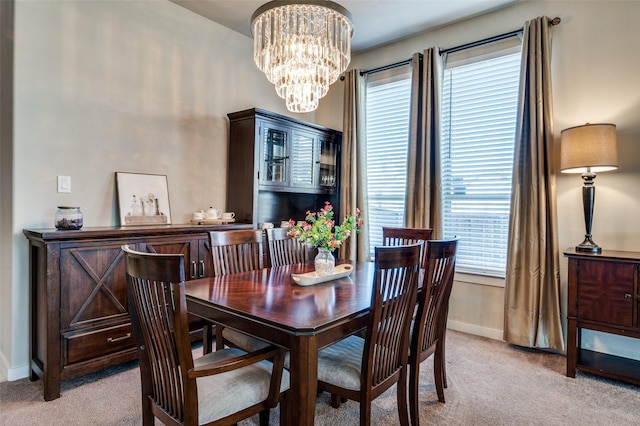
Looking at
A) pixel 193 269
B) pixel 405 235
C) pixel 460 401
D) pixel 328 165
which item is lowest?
pixel 460 401

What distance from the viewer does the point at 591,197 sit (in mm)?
2750

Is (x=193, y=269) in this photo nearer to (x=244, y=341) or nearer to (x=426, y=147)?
(x=244, y=341)

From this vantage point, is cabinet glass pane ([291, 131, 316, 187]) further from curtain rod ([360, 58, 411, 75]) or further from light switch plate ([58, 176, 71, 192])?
light switch plate ([58, 176, 71, 192])

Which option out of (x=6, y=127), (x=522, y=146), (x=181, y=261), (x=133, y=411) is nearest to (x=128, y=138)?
(x=6, y=127)

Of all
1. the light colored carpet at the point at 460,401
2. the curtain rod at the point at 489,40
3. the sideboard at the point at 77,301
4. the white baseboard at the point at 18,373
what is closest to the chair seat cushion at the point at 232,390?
the light colored carpet at the point at 460,401

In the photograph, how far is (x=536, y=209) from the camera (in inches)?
121

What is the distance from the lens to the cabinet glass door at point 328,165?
426cm

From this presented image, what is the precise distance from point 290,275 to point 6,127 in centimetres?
222

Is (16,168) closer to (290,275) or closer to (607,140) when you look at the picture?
(290,275)

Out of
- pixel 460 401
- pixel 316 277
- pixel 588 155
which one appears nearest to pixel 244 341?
pixel 316 277

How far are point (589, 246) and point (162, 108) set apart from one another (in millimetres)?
3629

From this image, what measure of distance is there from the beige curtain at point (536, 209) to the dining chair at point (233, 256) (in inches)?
87.4

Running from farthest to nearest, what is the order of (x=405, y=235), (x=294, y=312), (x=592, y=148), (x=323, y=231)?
(x=405, y=235) < (x=592, y=148) < (x=323, y=231) < (x=294, y=312)

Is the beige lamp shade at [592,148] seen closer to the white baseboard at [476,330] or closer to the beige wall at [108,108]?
the white baseboard at [476,330]
